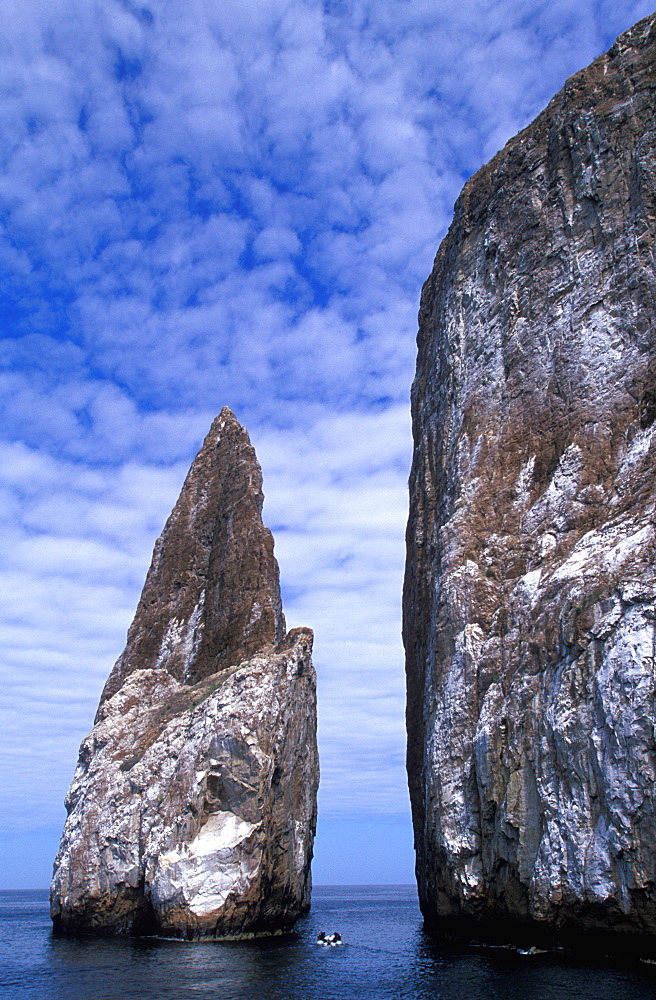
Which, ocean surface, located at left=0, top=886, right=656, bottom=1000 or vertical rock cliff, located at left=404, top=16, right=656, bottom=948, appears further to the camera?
vertical rock cliff, located at left=404, top=16, right=656, bottom=948

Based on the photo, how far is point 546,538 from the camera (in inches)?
1200

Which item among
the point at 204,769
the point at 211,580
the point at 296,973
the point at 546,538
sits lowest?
the point at 296,973

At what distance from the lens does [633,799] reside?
21.7m

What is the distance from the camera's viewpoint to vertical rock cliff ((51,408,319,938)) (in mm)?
31688

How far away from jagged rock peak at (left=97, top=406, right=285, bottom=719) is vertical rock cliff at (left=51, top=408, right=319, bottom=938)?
0.09 meters

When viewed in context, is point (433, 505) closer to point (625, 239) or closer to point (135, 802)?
point (625, 239)

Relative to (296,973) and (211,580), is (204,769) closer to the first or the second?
(296,973)

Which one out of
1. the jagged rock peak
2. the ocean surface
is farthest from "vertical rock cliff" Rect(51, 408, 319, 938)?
the ocean surface

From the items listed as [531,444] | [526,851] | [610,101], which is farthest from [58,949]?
[610,101]

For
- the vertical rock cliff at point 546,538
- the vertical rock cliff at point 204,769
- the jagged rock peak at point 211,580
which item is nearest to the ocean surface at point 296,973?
the vertical rock cliff at point 204,769

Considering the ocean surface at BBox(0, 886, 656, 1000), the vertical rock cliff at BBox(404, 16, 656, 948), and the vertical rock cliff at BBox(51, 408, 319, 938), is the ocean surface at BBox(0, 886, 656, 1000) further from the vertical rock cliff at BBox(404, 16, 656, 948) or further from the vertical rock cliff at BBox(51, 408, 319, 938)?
the vertical rock cliff at BBox(404, 16, 656, 948)

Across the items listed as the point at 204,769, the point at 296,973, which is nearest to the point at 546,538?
the point at 204,769

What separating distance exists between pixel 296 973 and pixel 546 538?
689 inches

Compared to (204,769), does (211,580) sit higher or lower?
higher
